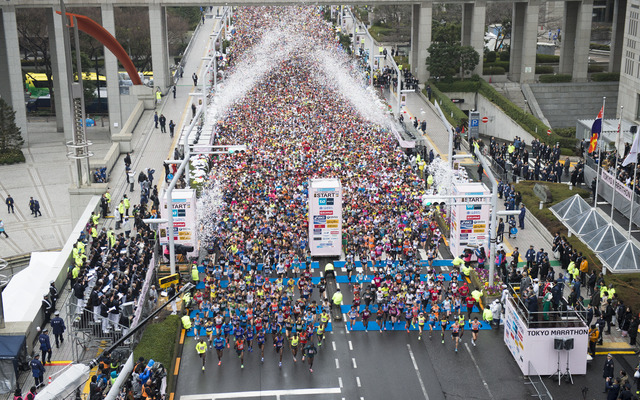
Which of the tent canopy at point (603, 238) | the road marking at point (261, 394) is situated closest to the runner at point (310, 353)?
Result: the road marking at point (261, 394)

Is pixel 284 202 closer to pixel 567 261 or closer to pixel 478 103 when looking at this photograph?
pixel 567 261

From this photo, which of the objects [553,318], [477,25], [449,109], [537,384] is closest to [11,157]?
[449,109]

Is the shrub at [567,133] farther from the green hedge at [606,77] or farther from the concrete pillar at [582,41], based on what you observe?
the green hedge at [606,77]

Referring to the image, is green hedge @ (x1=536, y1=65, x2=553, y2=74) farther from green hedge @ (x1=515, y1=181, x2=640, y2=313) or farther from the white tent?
the white tent

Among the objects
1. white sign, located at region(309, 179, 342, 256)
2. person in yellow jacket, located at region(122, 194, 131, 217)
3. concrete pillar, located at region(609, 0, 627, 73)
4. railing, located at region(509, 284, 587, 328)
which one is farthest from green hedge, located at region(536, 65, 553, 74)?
railing, located at region(509, 284, 587, 328)

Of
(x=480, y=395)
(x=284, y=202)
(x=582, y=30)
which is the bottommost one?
(x=480, y=395)

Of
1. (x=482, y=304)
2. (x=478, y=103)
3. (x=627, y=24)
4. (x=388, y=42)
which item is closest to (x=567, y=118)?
(x=478, y=103)

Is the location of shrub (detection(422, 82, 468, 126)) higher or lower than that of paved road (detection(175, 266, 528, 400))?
higher
